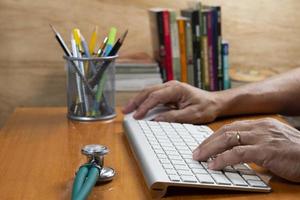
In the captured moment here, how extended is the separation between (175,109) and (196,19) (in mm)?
375

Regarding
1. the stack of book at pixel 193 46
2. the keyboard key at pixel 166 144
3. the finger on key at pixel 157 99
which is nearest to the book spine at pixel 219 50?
the stack of book at pixel 193 46

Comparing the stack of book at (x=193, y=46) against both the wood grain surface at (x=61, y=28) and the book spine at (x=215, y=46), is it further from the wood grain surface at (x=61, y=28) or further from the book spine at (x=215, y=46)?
the wood grain surface at (x=61, y=28)

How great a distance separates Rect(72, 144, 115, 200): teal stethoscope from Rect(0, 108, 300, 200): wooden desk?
0.02 meters

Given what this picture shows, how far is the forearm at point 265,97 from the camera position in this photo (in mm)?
1332

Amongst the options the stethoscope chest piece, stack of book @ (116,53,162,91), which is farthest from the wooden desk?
stack of book @ (116,53,162,91)

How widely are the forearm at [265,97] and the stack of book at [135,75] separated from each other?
12.0 inches

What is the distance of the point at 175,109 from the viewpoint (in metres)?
1.31

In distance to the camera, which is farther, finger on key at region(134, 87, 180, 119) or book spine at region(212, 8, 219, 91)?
book spine at region(212, 8, 219, 91)

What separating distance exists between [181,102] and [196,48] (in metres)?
0.33

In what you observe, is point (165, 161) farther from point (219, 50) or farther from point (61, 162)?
point (219, 50)

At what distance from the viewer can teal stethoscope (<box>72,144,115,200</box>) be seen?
76 cm

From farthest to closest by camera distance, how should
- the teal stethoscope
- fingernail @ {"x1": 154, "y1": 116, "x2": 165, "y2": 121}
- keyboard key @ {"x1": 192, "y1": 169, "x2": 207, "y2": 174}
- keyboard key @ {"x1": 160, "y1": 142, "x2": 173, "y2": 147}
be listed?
fingernail @ {"x1": 154, "y1": 116, "x2": 165, "y2": 121}, keyboard key @ {"x1": 160, "y1": 142, "x2": 173, "y2": 147}, keyboard key @ {"x1": 192, "y1": 169, "x2": 207, "y2": 174}, the teal stethoscope

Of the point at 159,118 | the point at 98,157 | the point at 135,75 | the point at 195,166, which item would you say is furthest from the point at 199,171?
the point at 135,75

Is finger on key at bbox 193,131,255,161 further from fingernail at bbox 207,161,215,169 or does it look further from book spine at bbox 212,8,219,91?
book spine at bbox 212,8,219,91
